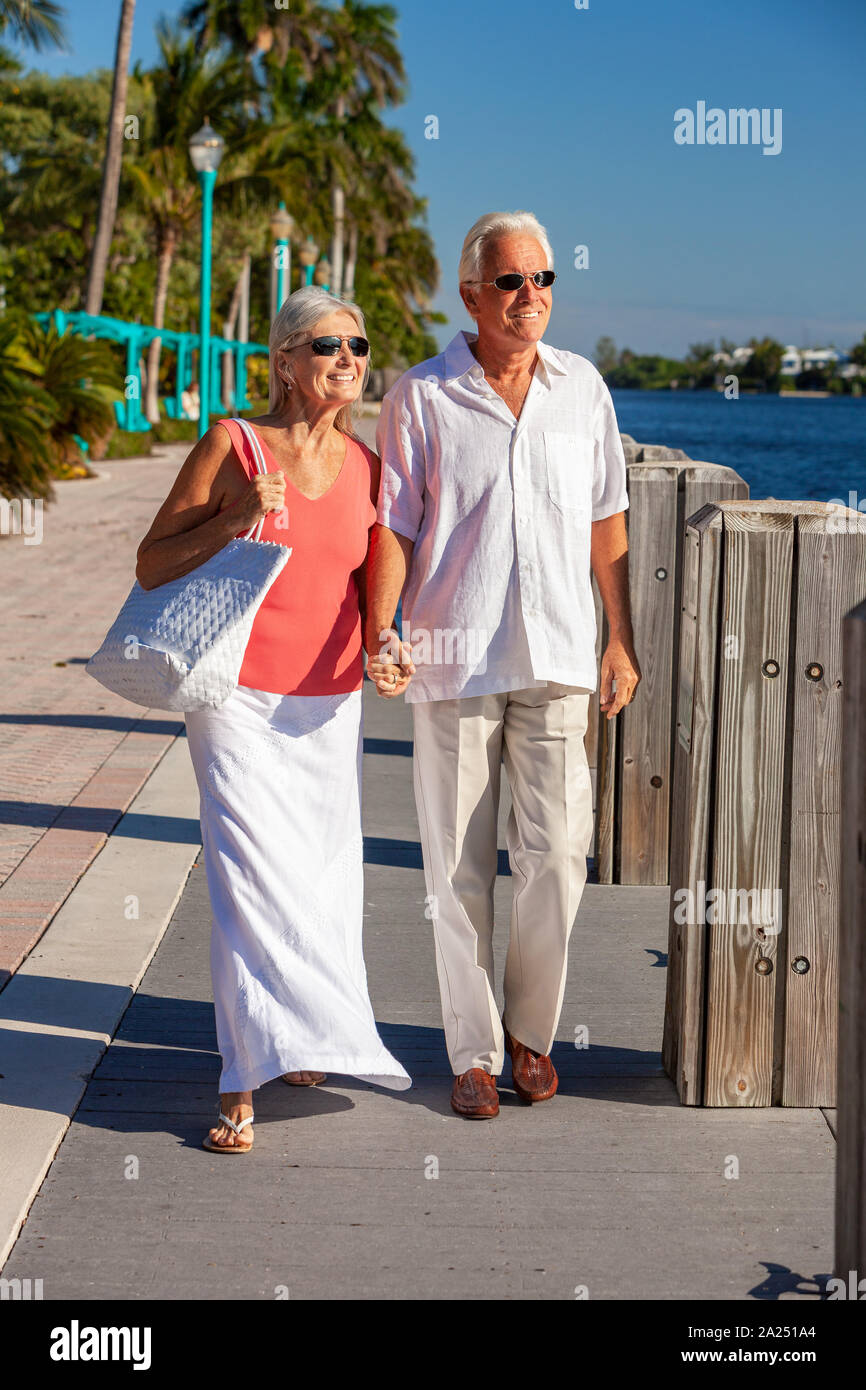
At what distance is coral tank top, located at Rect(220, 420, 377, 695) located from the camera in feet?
11.4

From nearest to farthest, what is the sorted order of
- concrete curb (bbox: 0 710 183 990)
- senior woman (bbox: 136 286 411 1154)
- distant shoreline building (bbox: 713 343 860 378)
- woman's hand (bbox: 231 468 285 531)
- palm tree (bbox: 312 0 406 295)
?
woman's hand (bbox: 231 468 285 531) → senior woman (bbox: 136 286 411 1154) → concrete curb (bbox: 0 710 183 990) → palm tree (bbox: 312 0 406 295) → distant shoreline building (bbox: 713 343 860 378)

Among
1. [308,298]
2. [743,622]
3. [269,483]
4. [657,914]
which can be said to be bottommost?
[657,914]

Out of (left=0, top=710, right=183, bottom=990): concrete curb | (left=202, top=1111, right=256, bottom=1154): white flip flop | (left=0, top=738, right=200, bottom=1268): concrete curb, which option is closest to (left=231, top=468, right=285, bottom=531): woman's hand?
(left=202, top=1111, right=256, bottom=1154): white flip flop

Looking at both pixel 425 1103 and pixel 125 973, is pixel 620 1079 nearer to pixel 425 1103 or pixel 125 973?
pixel 425 1103

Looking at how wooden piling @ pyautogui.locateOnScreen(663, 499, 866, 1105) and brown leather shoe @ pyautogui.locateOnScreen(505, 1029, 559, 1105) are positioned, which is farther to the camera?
brown leather shoe @ pyautogui.locateOnScreen(505, 1029, 559, 1105)

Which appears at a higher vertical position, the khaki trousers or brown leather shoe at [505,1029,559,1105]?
the khaki trousers

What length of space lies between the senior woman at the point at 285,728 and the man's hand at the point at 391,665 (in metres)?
0.02

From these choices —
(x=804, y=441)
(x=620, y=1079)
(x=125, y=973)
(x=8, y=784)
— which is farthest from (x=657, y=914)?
(x=804, y=441)

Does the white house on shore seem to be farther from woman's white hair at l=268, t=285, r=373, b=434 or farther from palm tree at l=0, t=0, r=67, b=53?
woman's white hair at l=268, t=285, r=373, b=434

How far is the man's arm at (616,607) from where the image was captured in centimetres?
375

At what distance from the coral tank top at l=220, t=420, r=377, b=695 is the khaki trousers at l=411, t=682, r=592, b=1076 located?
0.30 metres

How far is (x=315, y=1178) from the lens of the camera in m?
3.28

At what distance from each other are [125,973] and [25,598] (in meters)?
9.33

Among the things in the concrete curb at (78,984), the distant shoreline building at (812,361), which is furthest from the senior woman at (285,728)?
the distant shoreline building at (812,361)
